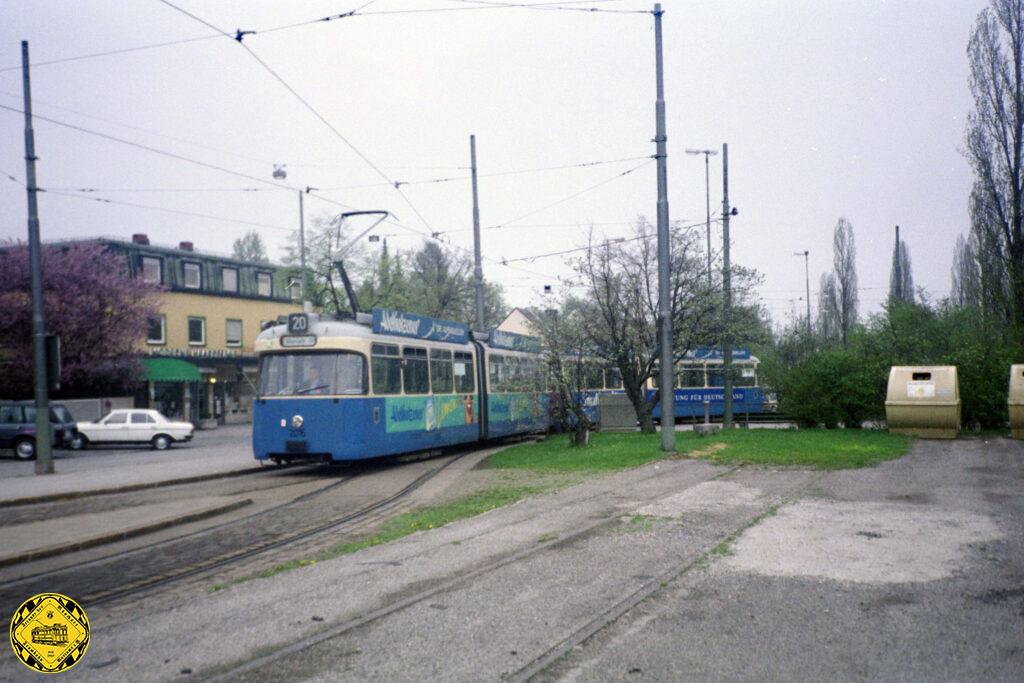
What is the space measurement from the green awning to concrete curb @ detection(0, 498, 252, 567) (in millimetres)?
36084

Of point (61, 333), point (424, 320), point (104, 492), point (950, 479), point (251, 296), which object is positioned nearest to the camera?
point (950, 479)

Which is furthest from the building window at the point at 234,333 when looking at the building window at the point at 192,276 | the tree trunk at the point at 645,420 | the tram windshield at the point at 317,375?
→ the tram windshield at the point at 317,375

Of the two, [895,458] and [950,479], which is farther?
[895,458]

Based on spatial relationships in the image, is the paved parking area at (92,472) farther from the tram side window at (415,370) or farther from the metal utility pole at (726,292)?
the metal utility pole at (726,292)

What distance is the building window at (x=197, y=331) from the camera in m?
52.1

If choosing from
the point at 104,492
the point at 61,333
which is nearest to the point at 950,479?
the point at 104,492

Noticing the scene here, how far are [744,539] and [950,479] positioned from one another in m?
5.89

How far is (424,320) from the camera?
20.8 m

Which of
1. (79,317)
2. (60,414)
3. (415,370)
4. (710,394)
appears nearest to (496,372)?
(415,370)

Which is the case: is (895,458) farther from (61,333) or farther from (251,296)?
(251,296)

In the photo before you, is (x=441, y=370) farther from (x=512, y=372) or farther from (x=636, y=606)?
(x=636, y=606)

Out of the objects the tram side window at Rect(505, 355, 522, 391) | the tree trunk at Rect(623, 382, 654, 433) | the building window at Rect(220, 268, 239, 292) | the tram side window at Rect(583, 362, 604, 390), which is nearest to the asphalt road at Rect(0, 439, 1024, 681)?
the tram side window at Rect(583, 362, 604, 390)

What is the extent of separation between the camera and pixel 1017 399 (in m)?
19.4

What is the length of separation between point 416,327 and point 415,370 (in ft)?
3.35
